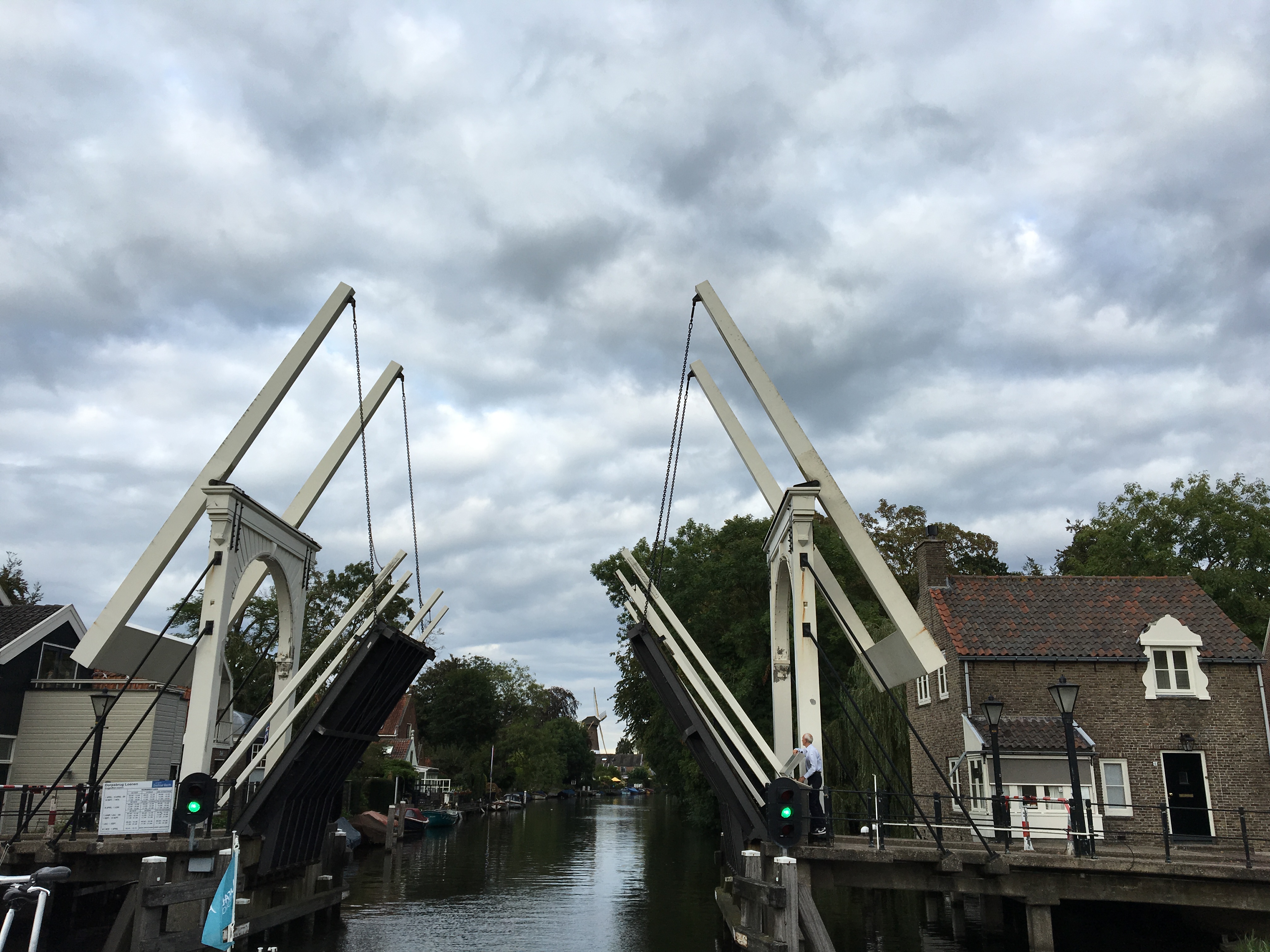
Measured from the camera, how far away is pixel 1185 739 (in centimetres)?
1797

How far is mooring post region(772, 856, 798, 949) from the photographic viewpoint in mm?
9391

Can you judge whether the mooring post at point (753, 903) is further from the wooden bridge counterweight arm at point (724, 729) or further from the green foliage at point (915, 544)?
the green foliage at point (915, 544)

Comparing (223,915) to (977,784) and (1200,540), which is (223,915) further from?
(1200,540)

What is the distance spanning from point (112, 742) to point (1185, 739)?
70.5 feet

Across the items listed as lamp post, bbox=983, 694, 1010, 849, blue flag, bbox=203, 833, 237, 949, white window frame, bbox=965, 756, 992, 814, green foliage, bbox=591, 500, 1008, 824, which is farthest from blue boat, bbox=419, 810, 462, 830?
blue flag, bbox=203, 833, 237, 949

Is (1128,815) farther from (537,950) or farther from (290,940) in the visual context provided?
(290,940)

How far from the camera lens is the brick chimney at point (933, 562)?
21.2 m

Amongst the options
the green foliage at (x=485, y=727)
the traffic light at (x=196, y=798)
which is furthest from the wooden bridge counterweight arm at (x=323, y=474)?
the green foliage at (x=485, y=727)

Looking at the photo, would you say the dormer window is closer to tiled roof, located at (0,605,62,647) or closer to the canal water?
the canal water

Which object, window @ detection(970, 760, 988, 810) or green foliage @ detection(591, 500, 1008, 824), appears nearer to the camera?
window @ detection(970, 760, 988, 810)

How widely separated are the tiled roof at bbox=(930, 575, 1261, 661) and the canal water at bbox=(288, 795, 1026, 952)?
→ 5.30m

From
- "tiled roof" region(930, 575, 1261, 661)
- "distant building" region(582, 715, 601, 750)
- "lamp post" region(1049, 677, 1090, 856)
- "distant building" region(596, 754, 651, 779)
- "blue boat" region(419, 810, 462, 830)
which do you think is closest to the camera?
→ "lamp post" region(1049, 677, 1090, 856)

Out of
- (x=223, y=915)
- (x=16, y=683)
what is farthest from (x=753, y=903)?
(x=16, y=683)

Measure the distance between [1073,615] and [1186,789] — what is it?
152 inches
